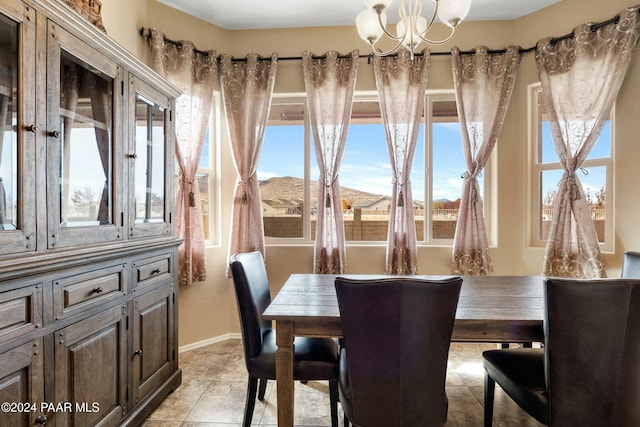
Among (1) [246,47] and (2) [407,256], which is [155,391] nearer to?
(2) [407,256]

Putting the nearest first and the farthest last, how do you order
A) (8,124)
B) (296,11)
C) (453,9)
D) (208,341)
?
1. (8,124)
2. (453,9)
3. (296,11)
4. (208,341)

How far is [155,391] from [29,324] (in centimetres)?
105

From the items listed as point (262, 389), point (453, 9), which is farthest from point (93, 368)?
point (453, 9)

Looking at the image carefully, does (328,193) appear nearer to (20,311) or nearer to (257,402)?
(257,402)

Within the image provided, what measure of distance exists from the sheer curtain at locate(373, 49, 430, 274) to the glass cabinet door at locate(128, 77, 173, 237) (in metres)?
1.84

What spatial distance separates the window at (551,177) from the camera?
2615mm

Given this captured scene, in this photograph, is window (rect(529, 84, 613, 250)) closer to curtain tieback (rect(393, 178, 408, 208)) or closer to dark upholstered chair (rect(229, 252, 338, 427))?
curtain tieback (rect(393, 178, 408, 208))

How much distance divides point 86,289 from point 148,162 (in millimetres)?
880

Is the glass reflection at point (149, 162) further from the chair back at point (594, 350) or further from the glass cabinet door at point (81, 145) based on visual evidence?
the chair back at point (594, 350)

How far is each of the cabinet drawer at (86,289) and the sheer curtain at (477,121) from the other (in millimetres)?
2601

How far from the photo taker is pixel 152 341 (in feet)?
6.40

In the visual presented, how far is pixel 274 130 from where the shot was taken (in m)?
3.26

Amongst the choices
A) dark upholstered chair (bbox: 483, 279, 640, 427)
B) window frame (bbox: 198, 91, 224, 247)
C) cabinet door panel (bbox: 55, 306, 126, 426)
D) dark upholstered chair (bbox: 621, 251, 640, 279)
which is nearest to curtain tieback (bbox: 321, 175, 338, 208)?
window frame (bbox: 198, 91, 224, 247)

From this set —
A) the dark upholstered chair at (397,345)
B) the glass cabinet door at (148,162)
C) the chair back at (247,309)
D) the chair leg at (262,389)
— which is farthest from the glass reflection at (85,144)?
the chair leg at (262,389)
